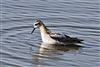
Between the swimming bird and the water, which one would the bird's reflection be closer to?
the water

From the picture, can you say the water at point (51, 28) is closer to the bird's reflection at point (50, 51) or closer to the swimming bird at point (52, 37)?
the bird's reflection at point (50, 51)

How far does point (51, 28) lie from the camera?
22.8 m

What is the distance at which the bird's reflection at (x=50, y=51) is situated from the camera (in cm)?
1861

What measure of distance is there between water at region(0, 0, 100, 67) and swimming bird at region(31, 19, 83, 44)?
1.03 ft

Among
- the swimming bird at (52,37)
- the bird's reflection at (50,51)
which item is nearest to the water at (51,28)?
the bird's reflection at (50,51)

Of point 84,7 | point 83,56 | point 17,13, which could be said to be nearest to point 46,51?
point 83,56

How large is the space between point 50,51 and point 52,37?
58.0 inches

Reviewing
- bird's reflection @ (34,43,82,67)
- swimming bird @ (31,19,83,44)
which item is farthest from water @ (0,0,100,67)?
swimming bird @ (31,19,83,44)

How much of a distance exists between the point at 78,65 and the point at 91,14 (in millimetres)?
7906

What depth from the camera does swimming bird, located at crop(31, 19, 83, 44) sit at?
20.9m

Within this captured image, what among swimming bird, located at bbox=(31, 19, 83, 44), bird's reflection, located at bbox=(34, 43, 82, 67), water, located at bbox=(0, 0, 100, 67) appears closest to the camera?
water, located at bbox=(0, 0, 100, 67)

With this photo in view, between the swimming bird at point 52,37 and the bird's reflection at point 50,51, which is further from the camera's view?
the swimming bird at point 52,37

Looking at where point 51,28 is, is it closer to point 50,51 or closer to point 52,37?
point 52,37

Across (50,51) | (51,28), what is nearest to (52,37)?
(50,51)
